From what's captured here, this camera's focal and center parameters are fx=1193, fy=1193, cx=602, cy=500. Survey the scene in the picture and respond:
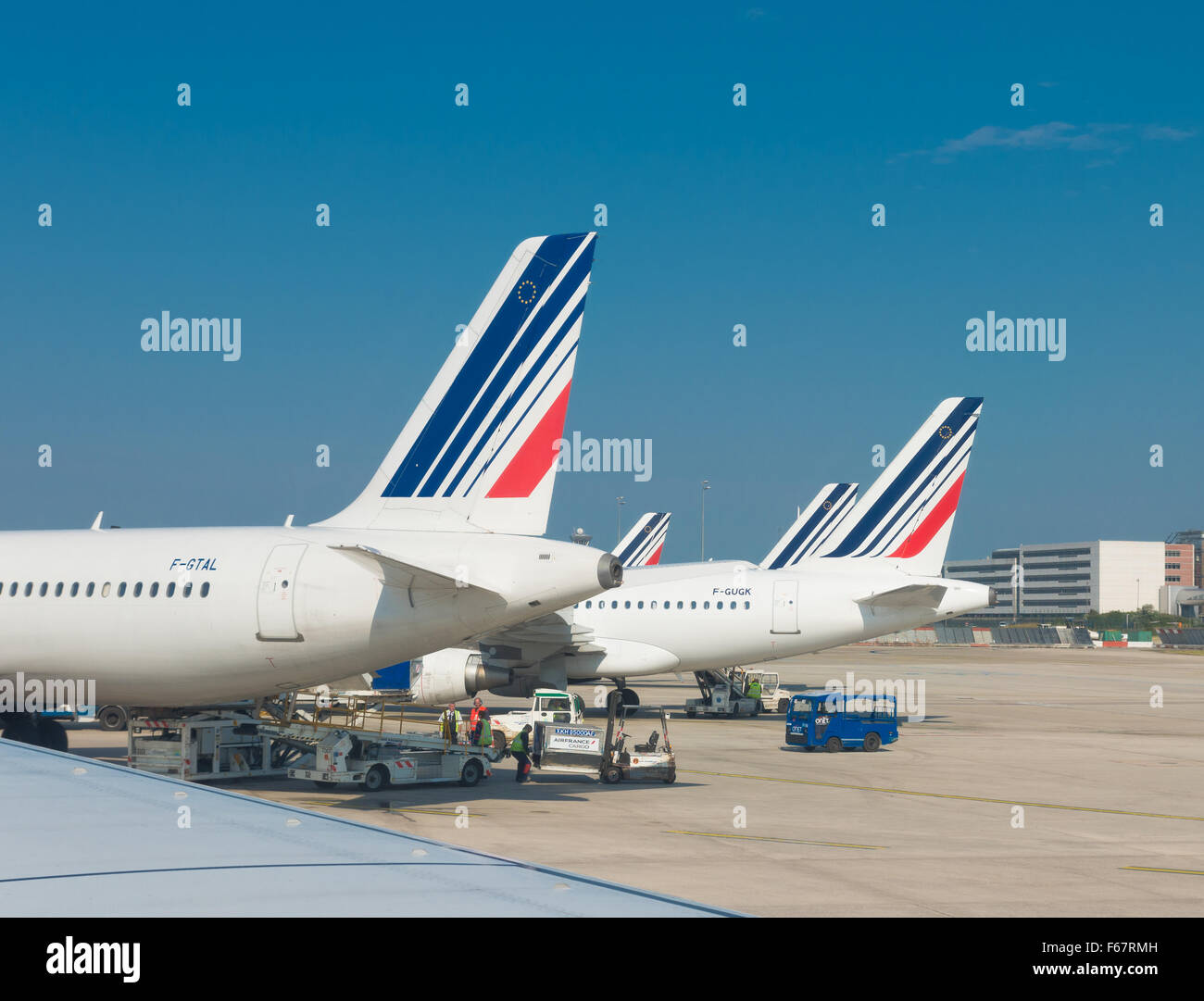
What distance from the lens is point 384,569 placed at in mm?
19516

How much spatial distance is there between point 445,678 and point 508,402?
12.5 metres

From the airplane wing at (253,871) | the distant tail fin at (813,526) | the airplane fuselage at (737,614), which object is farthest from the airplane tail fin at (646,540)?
the airplane wing at (253,871)

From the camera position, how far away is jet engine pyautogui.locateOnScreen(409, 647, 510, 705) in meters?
31.9

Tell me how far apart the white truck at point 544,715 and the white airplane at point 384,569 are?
8.51m

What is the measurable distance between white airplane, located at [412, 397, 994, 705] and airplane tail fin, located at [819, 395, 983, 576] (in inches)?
1.2

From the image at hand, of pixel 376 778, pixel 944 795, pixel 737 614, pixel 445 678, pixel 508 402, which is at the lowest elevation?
pixel 944 795

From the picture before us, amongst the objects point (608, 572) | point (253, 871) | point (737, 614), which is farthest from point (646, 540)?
point (253, 871)

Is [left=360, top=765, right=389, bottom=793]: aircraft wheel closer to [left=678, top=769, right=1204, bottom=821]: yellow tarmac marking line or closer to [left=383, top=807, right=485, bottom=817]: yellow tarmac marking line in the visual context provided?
[left=383, top=807, right=485, bottom=817]: yellow tarmac marking line

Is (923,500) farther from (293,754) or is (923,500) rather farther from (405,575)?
(405,575)

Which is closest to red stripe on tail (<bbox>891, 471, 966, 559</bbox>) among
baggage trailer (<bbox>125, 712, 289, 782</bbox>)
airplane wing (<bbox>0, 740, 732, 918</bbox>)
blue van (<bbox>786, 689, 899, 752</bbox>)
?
blue van (<bbox>786, 689, 899, 752</bbox>)

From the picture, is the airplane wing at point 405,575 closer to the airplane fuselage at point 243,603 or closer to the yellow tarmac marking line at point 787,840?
the airplane fuselage at point 243,603
